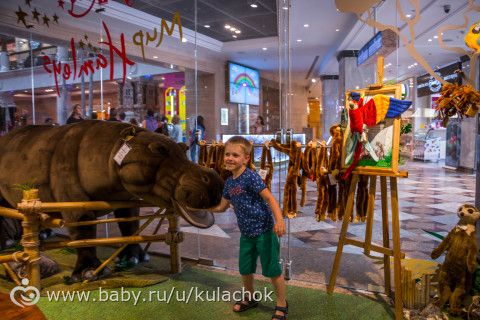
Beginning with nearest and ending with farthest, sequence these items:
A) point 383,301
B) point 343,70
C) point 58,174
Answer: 1. point 383,301
2. point 58,174
3. point 343,70

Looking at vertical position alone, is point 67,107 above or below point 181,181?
above

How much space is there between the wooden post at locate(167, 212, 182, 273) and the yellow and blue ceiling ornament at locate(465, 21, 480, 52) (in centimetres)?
232

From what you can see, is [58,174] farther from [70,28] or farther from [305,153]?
[70,28]

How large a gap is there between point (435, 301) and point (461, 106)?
1.20m

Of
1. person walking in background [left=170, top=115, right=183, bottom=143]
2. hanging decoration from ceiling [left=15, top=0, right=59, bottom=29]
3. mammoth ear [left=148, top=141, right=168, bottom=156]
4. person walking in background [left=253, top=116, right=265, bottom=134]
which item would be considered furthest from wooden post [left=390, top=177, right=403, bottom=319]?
hanging decoration from ceiling [left=15, top=0, right=59, bottom=29]

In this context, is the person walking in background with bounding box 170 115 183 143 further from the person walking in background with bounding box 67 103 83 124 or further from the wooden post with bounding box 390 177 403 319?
the wooden post with bounding box 390 177 403 319

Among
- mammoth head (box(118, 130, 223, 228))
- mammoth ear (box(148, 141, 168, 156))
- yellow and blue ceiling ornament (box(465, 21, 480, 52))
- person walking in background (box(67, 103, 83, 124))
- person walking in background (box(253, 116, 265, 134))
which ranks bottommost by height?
mammoth head (box(118, 130, 223, 228))

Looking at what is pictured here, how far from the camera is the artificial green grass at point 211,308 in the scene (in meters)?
2.45

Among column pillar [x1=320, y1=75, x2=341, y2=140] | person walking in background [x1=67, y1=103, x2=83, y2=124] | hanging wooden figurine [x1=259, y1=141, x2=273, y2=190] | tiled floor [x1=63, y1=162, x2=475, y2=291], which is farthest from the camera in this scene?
person walking in background [x1=67, y1=103, x2=83, y2=124]

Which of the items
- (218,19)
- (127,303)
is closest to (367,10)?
(218,19)

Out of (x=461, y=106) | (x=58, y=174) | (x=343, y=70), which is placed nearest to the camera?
(x=461, y=106)

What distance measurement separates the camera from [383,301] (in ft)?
8.63

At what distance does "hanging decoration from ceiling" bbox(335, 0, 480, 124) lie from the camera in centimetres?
238

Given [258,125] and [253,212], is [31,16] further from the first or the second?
[253,212]
